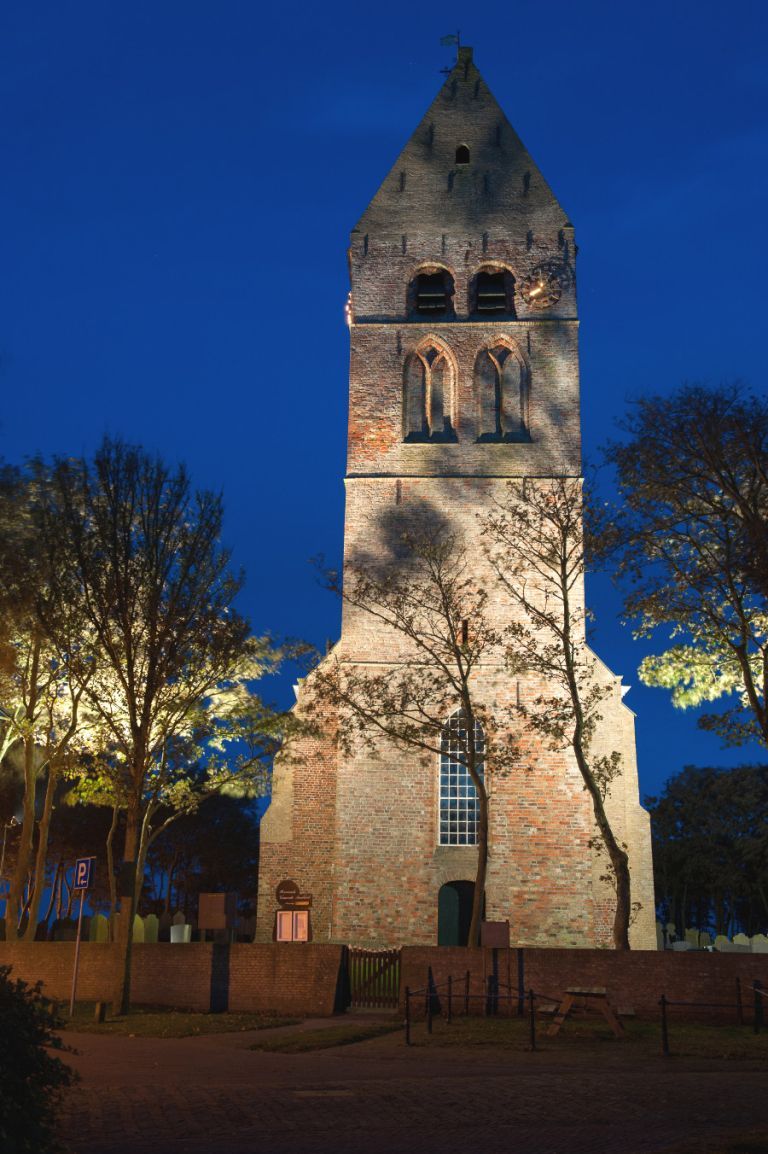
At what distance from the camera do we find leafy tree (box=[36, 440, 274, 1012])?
1877cm

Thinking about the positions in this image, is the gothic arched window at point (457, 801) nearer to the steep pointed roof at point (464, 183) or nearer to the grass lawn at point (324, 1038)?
the grass lawn at point (324, 1038)

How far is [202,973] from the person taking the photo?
18.8 m

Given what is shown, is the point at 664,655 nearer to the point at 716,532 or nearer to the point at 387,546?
the point at 716,532

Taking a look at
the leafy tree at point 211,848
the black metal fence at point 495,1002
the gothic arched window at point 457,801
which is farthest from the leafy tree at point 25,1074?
the leafy tree at point 211,848

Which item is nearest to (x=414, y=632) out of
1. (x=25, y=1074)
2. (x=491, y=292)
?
(x=491, y=292)

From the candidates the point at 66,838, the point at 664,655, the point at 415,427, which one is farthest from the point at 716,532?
the point at 66,838

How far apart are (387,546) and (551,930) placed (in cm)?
973

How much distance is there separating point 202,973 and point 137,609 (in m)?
6.33

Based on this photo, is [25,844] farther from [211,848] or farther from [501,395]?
[211,848]

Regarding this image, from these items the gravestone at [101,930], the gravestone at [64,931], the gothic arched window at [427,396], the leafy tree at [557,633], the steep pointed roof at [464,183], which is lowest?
the gravestone at [64,931]

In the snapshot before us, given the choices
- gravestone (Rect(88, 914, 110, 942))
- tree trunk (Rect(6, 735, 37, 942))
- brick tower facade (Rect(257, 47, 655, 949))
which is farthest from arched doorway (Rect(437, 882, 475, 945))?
tree trunk (Rect(6, 735, 37, 942))

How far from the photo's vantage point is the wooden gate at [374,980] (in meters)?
19.2

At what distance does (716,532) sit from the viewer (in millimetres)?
17547

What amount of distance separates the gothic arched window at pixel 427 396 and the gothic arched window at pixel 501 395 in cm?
82
